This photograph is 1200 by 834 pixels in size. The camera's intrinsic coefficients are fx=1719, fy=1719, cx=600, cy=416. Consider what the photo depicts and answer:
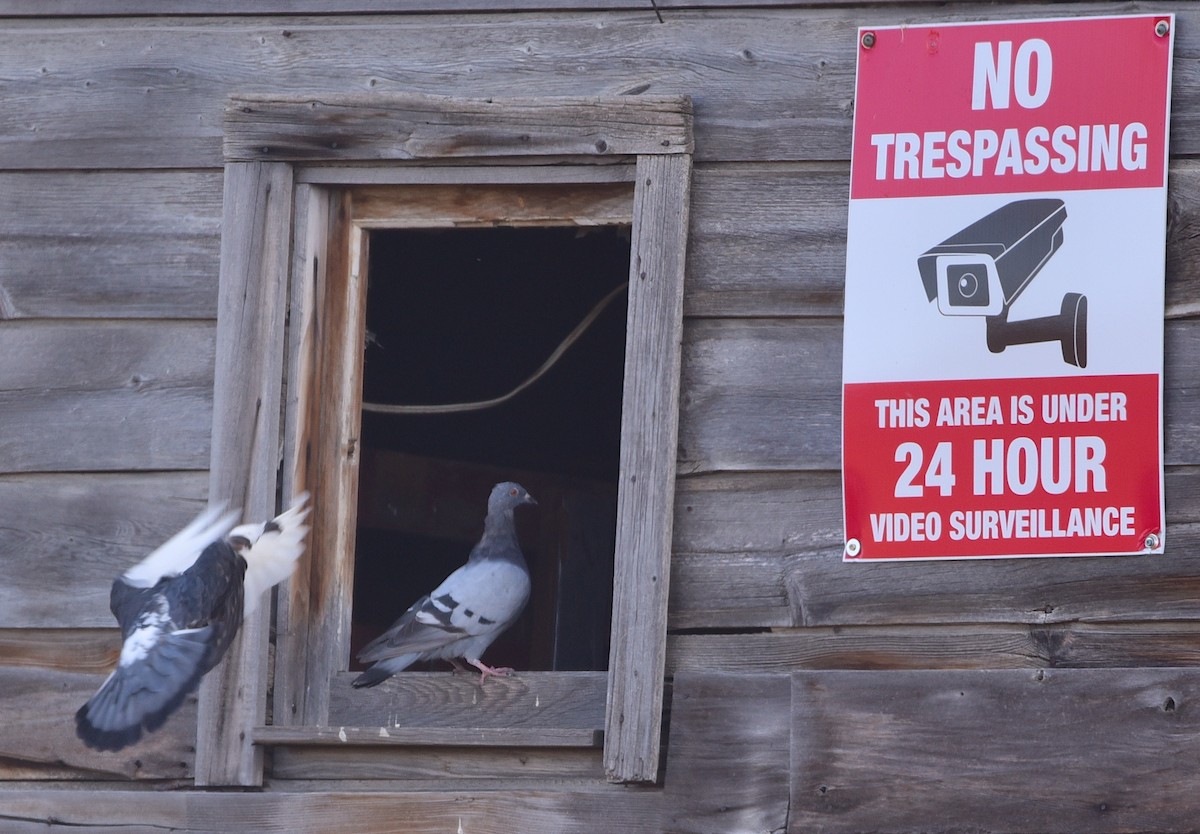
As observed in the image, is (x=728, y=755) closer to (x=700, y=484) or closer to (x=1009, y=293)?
(x=700, y=484)

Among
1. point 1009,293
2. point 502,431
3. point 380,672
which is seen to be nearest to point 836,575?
point 1009,293

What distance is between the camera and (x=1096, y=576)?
10.3ft

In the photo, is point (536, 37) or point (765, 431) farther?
point (536, 37)

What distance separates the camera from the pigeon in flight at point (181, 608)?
2945mm

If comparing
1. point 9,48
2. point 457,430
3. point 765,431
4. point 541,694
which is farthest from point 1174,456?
point 457,430

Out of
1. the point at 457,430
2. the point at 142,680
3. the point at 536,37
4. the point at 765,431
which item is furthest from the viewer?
the point at 457,430

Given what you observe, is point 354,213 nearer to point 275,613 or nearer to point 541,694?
point 275,613

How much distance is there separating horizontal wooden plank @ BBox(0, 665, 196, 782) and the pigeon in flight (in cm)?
24

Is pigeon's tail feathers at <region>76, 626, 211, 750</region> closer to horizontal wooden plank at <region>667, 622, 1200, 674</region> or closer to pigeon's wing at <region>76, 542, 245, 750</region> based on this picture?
pigeon's wing at <region>76, 542, 245, 750</region>

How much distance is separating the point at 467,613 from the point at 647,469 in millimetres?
1033

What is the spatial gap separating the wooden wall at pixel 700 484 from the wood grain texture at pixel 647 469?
0.06 meters

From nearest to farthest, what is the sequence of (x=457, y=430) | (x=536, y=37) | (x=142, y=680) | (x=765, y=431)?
(x=142, y=680)
(x=765, y=431)
(x=536, y=37)
(x=457, y=430)

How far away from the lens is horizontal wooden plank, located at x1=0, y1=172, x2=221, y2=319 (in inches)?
141

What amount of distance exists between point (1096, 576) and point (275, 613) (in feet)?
5.22
